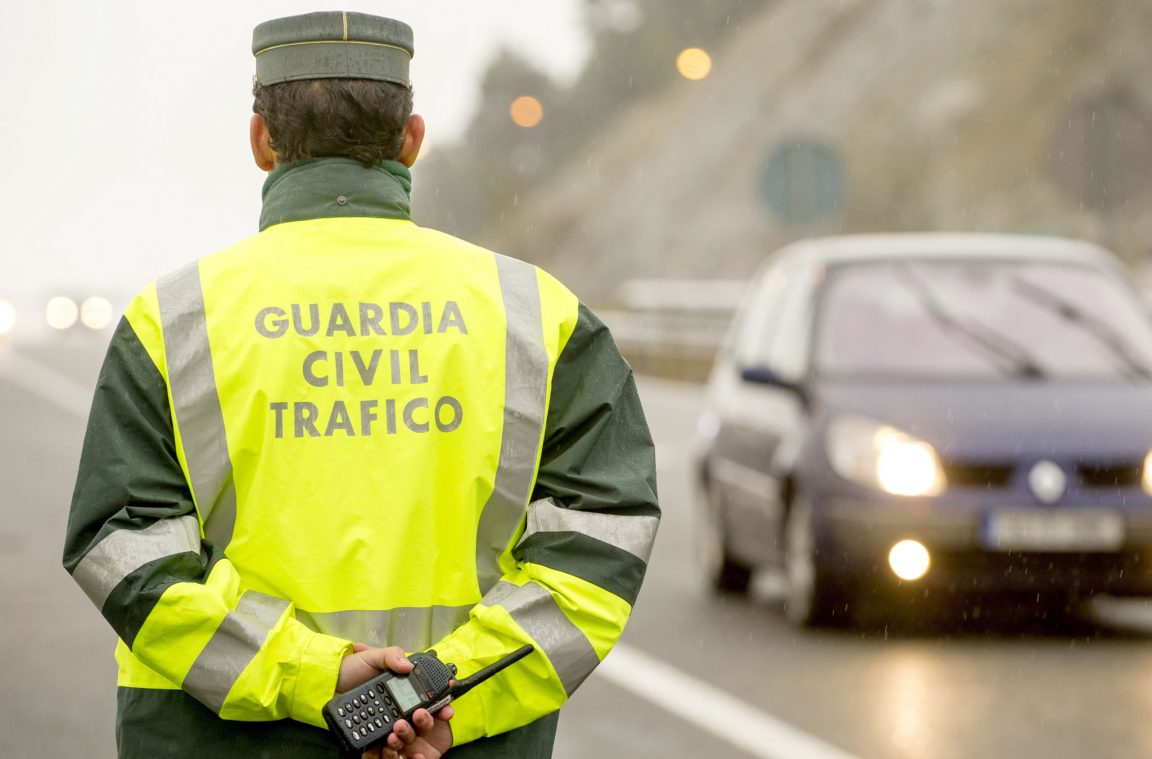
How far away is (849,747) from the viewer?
24.2 ft

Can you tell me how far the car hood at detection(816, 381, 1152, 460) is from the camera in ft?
30.7

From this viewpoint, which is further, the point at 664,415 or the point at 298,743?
the point at 664,415

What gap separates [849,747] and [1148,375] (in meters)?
3.41

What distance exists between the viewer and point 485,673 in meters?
3.24

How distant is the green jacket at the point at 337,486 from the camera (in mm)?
3201

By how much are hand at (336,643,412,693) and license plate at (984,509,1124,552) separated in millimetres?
6343

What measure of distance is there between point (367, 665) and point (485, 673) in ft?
0.58

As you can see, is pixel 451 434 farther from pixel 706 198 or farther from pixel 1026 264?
pixel 706 198

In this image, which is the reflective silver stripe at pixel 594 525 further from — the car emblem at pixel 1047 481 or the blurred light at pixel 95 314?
the blurred light at pixel 95 314

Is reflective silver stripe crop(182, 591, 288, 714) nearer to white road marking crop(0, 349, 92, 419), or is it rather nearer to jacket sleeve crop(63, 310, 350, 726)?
jacket sleeve crop(63, 310, 350, 726)

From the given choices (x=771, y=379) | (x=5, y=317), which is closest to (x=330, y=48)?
(x=771, y=379)

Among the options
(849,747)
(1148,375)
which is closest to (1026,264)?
(1148,375)

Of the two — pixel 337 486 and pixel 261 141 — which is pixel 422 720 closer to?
pixel 337 486

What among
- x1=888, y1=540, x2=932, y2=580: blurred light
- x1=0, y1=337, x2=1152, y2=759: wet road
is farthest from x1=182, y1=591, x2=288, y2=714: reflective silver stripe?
x1=888, y1=540, x2=932, y2=580: blurred light
